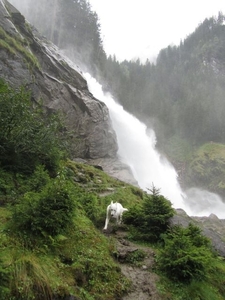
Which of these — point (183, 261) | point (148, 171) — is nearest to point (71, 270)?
point (183, 261)

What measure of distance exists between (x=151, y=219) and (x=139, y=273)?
3.06 metres

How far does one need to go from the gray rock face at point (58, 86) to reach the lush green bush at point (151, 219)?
16.5m

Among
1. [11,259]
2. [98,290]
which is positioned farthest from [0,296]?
[98,290]

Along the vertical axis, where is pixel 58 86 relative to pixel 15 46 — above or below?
below

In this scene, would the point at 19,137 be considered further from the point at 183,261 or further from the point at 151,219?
the point at 183,261

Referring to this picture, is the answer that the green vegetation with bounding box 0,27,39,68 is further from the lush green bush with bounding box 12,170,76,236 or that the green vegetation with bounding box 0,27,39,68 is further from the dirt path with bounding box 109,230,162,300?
the dirt path with bounding box 109,230,162,300

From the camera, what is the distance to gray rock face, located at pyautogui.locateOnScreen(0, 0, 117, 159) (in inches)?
1002

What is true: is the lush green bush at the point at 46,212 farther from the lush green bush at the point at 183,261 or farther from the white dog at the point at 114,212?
the white dog at the point at 114,212

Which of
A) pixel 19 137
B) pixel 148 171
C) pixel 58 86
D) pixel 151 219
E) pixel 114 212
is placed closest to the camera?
pixel 151 219

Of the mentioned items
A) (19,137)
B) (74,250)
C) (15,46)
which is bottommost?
(74,250)

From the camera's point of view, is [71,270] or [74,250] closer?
[71,270]

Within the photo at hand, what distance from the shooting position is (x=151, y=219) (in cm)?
1010

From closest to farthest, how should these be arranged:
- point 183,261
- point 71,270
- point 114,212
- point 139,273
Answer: point 71,270 < point 183,261 < point 139,273 < point 114,212

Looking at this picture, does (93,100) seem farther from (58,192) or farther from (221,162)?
(221,162)
